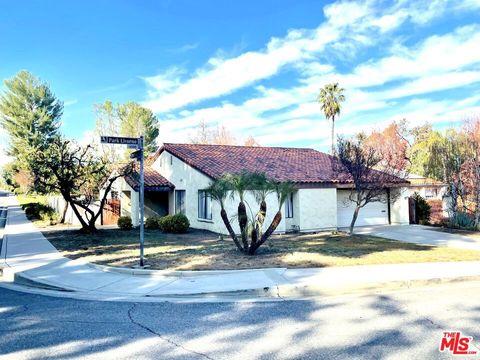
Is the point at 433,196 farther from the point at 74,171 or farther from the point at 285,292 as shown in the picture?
the point at 74,171

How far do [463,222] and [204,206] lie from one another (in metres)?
13.1

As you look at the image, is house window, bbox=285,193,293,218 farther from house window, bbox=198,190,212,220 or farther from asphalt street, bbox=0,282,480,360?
asphalt street, bbox=0,282,480,360

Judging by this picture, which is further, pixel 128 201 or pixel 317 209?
pixel 128 201

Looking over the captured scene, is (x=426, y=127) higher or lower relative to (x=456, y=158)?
higher

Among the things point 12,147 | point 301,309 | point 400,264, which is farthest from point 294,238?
point 12,147

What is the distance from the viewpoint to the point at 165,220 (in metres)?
17.1

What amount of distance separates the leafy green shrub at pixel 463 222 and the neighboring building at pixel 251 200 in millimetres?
2200

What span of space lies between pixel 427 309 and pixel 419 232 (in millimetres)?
11579

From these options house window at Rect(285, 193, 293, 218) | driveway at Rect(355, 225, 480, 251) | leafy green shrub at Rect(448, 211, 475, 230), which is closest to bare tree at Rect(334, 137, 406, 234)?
driveway at Rect(355, 225, 480, 251)

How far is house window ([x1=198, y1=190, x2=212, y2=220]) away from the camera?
56.7 ft

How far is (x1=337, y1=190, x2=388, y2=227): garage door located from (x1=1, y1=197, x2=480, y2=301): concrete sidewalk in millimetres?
9642

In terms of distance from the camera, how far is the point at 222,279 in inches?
310

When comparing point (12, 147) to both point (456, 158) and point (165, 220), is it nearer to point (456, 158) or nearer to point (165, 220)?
point (165, 220)

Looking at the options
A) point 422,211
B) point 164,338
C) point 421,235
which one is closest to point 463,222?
point 422,211
